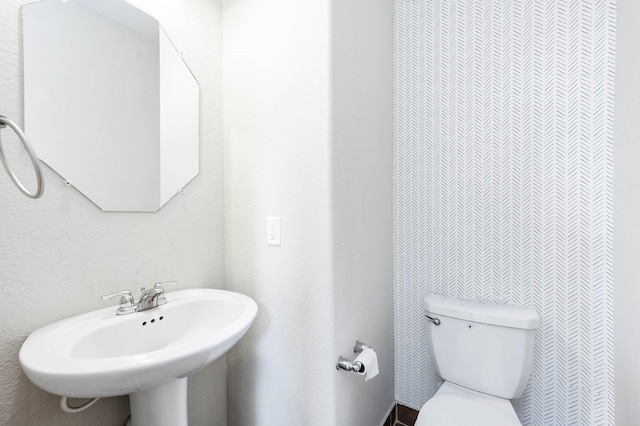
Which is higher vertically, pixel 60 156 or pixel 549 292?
pixel 60 156

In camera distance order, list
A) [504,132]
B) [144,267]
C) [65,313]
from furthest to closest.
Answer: [504,132], [144,267], [65,313]

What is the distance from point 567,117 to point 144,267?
1.79 meters

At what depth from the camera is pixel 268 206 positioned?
1124mm

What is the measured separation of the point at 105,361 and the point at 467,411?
1.16 m

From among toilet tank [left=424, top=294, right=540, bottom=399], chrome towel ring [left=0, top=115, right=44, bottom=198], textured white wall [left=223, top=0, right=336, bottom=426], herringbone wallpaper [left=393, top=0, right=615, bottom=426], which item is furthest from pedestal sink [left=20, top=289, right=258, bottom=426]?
herringbone wallpaper [left=393, top=0, right=615, bottom=426]

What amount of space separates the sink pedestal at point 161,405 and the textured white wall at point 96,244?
0.18m

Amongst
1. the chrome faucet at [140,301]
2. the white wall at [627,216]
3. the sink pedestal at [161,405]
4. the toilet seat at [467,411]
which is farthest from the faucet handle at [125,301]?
the white wall at [627,216]

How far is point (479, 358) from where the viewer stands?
115 centimetres

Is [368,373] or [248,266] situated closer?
[368,373]

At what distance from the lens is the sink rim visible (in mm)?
537

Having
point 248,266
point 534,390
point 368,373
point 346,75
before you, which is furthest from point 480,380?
point 346,75

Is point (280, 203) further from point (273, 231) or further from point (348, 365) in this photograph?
point (348, 365)

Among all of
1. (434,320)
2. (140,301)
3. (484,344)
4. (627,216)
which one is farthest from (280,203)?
(627,216)

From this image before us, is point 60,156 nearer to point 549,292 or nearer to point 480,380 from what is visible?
point 480,380
